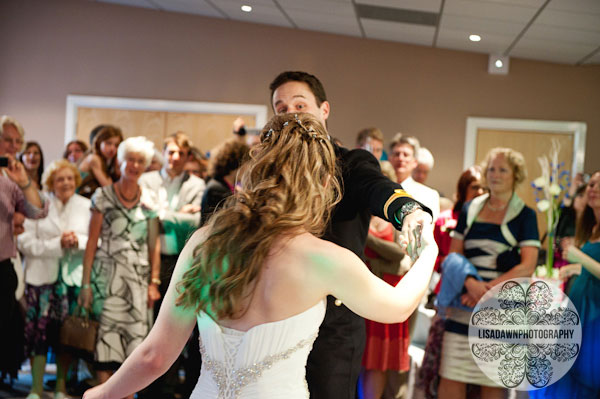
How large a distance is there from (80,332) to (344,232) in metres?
2.36

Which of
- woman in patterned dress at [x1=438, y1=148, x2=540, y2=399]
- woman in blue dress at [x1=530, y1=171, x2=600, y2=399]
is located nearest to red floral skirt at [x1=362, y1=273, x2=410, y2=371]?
woman in patterned dress at [x1=438, y1=148, x2=540, y2=399]

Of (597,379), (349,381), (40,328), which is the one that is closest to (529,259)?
(597,379)

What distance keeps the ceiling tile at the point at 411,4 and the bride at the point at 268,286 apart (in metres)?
4.03

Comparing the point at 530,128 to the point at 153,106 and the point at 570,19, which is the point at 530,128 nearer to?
the point at 570,19

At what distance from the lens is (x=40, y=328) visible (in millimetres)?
3959

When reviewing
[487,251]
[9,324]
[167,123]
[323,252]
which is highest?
[167,123]

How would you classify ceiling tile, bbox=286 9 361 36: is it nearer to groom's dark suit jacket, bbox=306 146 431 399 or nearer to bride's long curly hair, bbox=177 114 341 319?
groom's dark suit jacket, bbox=306 146 431 399

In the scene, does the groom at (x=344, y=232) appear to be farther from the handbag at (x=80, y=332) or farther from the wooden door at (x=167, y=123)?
the wooden door at (x=167, y=123)

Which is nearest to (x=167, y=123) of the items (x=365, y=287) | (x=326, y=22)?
(x=326, y=22)

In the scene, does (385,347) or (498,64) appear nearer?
(385,347)

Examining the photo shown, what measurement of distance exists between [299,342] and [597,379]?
227 centimetres

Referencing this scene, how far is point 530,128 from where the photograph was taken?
6645 millimetres

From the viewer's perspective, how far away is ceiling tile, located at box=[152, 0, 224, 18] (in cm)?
680

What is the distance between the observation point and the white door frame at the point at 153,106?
23.5 ft
